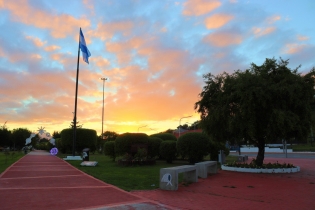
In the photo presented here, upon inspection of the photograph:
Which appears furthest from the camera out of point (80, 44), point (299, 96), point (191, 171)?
point (80, 44)

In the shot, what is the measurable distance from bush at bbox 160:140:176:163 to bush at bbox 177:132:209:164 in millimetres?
1875

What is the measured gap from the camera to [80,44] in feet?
86.7

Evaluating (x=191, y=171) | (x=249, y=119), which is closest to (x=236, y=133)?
(x=249, y=119)

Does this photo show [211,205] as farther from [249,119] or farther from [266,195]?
[249,119]

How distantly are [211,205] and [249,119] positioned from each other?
7.94 meters

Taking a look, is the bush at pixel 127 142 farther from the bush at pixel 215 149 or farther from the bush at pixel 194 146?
the bush at pixel 215 149

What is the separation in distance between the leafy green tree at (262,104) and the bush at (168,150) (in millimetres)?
6439

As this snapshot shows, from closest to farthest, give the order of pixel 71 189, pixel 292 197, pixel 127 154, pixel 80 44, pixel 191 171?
pixel 292 197, pixel 71 189, pixel 191 171, pixel 127 154, pixel 80 44

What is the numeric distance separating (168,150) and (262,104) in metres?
9.93

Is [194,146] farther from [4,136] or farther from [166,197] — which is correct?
[4,136]

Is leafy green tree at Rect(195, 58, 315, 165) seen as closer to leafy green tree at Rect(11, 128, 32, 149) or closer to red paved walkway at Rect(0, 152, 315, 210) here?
red paved walkway at Rect(0, 152, 315, 210)

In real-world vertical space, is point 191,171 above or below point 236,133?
below

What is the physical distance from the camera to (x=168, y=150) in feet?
74.1

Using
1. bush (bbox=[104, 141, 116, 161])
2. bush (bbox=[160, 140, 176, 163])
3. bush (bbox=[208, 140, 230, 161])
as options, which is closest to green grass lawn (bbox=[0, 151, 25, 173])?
bush (bbox=[104, 141, 116, 161])
